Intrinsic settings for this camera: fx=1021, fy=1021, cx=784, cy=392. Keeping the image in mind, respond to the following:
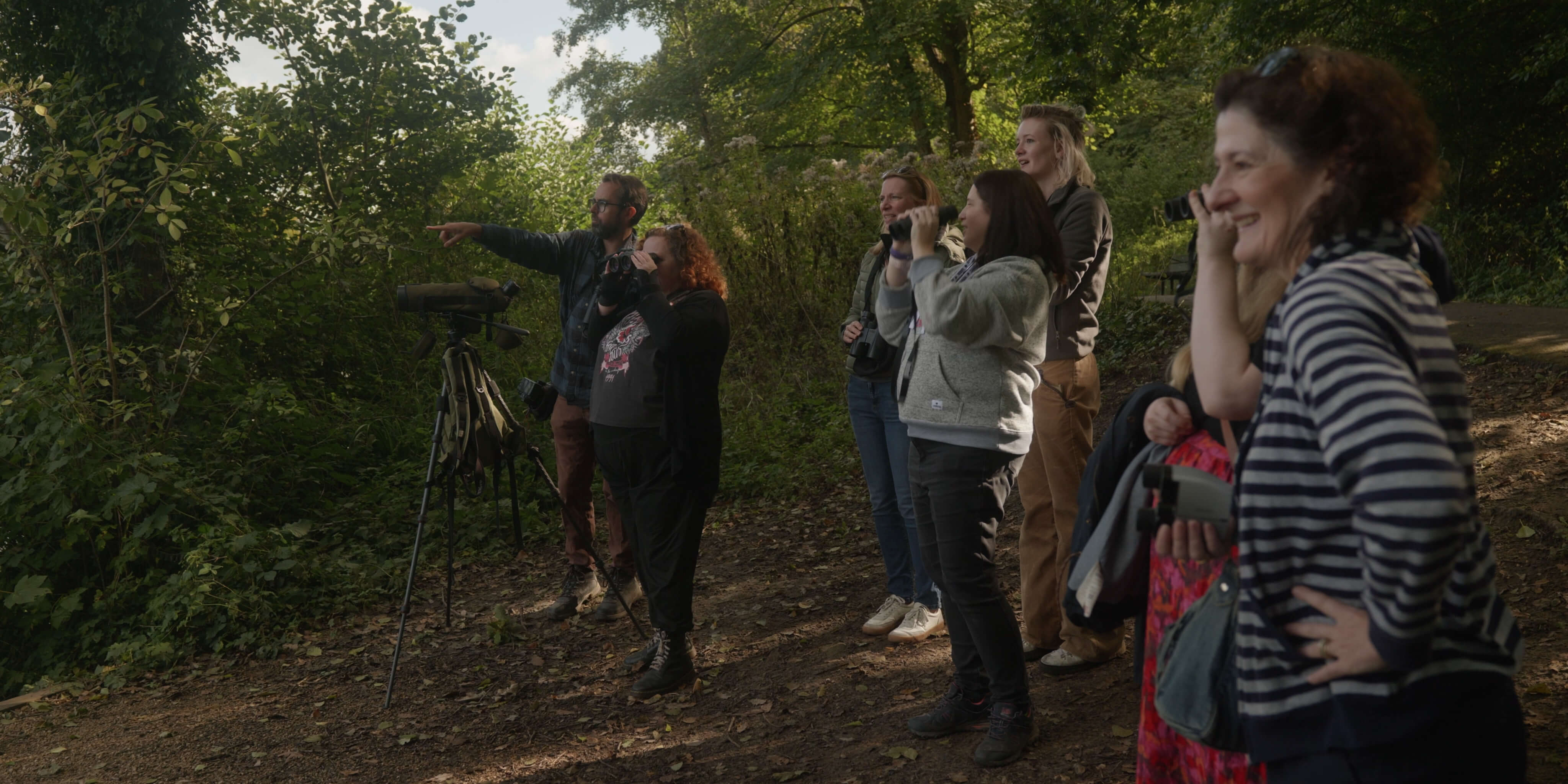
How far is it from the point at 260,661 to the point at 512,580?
1.42 meters

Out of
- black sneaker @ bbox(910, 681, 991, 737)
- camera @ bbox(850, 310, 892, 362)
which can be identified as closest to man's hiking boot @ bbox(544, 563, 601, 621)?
camera @ bbox(850, 310, 892, 362)

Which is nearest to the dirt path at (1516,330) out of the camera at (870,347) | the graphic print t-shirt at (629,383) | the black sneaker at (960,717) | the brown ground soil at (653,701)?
the brown ground soil at (653,701)

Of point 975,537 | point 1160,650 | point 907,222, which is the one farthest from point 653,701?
point 1160,650

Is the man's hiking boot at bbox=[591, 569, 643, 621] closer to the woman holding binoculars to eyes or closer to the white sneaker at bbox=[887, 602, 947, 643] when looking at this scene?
the woman holding binoculars to eyes

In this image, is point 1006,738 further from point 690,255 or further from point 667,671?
point 690,255

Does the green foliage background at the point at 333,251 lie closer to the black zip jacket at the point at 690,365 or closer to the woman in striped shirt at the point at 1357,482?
the black zip jacket at the point at 690,365

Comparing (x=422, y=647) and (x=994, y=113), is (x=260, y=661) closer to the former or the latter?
(x=422, y=647)

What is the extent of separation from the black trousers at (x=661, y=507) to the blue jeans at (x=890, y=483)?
2.24 ft

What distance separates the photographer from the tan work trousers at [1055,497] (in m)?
3.73

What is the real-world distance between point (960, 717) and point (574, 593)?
250 cm

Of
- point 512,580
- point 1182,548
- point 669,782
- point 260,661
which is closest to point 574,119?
point 512,580

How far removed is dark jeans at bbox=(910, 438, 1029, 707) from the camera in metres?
3.04

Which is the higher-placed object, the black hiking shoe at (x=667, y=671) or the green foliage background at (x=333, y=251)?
the green foliage background at (x=333, y=251)

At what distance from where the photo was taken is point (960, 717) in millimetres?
3451
